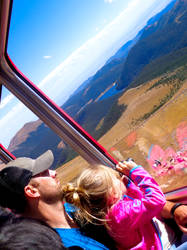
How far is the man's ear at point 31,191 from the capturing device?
1045 millimetres

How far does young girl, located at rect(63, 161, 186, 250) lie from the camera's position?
3.59 feet

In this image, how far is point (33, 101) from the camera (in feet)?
4.81

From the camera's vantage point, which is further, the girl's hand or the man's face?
the girl's hand

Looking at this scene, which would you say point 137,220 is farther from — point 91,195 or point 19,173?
point 19,173

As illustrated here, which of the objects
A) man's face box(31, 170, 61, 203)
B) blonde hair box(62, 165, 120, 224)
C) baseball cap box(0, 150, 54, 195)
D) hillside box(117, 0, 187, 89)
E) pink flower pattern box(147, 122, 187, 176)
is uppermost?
baseball cap box(0, 150, 54, 195)

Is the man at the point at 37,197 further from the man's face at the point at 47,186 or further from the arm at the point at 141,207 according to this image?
the arm at the point at 141,207

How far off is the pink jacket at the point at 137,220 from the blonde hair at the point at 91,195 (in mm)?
67

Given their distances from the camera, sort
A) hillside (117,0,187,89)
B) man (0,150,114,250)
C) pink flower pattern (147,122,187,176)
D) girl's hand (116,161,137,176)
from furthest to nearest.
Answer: hillside (117,0,187,89), pink flower pattern (147,122,187,176), girl's hand (116,161,137,176), man (0,150,114,250)

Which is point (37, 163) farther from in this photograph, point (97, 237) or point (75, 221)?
point (97, 237)

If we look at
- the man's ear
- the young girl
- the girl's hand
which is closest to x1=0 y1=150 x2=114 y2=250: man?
the man's ear

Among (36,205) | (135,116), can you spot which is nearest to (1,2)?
(36,205)

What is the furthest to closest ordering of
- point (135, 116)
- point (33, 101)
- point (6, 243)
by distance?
point (135, 116), point (33, 101), point (6, 243)

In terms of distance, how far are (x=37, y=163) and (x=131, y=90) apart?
67.2 ft

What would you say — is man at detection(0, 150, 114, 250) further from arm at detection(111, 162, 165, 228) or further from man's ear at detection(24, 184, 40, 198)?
arm at detection(111, 162, 165, 228)
